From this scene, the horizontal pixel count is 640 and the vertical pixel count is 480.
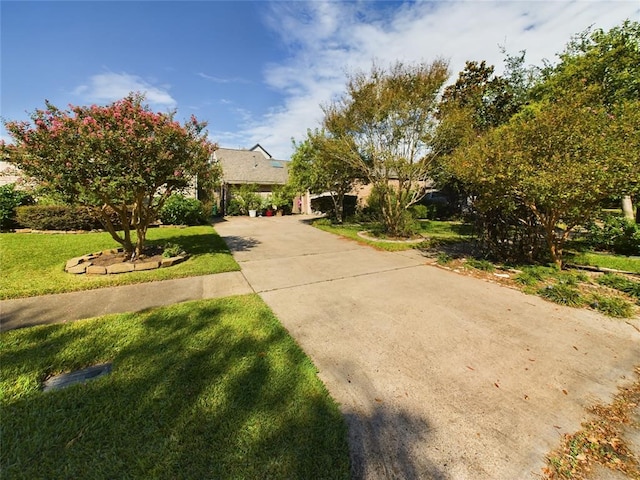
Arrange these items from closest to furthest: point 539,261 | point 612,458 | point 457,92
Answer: point 612,458 → point 539,261 → point 457,92

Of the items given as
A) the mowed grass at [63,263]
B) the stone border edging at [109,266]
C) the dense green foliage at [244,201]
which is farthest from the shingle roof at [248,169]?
the stone border edging at [109,266]

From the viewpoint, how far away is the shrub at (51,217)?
9664 millimetres

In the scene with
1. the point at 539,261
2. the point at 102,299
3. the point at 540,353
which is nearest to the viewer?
the point at 540,353

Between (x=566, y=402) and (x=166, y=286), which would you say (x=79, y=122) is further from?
(x=566, y=402)

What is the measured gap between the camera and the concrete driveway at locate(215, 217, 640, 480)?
1.90 meters

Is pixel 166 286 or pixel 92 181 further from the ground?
pixel 92 181

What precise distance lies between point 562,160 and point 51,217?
15.8 m

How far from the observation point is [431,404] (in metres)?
2.31

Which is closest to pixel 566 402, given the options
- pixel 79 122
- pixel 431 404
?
pixel 431 404

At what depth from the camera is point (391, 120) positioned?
9.59 metres

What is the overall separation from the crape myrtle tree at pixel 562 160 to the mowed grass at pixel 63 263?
→ 6.39 metres

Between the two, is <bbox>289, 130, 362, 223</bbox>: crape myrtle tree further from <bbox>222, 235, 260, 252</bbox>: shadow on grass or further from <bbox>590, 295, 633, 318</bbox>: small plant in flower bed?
<bbox>590, 295, 633, 318</bbox>: small plant in flower bed

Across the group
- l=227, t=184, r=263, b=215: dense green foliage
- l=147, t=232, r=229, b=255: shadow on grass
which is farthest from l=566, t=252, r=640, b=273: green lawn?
l=227, t=184, r=263, b=215: dense green foliage

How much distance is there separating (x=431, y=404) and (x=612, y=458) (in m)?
1.19
